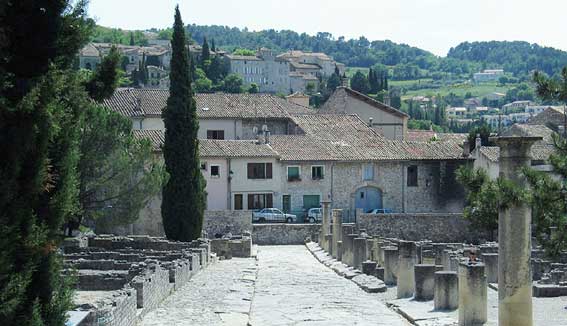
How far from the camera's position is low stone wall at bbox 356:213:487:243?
53500 mm

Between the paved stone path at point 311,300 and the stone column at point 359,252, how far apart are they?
1047mm

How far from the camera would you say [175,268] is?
2833 centimetres

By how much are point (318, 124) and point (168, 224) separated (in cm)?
2421

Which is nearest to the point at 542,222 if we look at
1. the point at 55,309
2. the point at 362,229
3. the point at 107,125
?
the point at 55,309

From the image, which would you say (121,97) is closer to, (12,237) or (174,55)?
(174,55)

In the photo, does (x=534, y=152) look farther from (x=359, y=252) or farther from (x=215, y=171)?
(x=359, y=252)

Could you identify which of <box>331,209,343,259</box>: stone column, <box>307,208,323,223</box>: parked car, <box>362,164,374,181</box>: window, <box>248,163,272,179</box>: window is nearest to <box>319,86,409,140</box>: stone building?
<box>362,164,374,181</box>: window

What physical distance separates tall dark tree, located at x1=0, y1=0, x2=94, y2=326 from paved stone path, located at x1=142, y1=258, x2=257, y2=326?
689 cm

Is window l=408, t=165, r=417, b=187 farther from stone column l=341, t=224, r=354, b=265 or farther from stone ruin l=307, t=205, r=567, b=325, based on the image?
stone column l=341, t=224, r=354, b=265

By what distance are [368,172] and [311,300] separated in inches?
1365

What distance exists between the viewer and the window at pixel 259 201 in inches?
2251

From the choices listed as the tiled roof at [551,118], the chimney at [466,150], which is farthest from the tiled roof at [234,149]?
the tiled roof at [551,118]

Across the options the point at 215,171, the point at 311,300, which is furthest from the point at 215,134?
the point at 311,300

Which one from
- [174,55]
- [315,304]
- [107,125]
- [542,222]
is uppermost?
[174,55]
